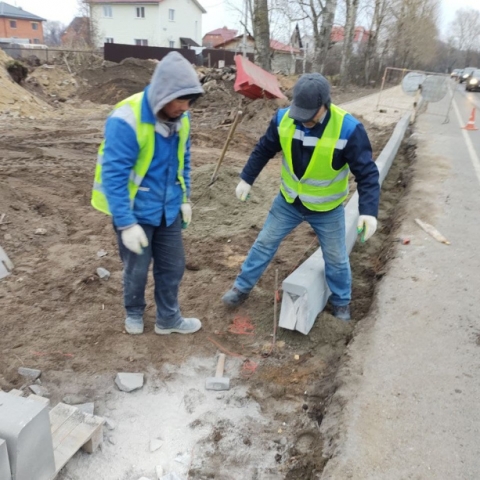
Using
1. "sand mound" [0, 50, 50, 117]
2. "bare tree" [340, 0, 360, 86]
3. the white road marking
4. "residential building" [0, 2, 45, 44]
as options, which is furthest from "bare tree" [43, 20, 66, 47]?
the white road marking

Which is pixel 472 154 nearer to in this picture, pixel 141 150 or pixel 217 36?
pixel 141 150

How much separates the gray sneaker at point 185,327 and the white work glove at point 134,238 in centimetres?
93

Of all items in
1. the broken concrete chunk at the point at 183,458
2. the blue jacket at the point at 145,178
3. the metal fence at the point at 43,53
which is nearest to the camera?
the broken concrete chunk at the point at 183,458

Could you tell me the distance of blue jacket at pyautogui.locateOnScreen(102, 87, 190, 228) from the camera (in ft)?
8.71

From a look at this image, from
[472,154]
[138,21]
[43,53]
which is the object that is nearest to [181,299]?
[472,154]

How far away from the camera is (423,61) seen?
70.3m

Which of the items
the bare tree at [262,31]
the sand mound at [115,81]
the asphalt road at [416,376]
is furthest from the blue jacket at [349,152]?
the sand mound at [115,81]

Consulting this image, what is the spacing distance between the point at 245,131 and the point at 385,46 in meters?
38.0

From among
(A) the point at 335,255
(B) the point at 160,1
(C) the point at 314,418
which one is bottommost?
(C) the point at 314,418

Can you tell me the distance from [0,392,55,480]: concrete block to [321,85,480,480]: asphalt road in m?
1.37

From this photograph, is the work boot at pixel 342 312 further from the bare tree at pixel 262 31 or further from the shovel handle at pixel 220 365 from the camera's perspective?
the bare tree at pixel 262 31

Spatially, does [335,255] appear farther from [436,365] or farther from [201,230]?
[201,230]

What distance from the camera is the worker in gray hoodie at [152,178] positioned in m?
2.64

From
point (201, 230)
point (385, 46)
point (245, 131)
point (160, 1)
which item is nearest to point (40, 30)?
point (160, 1)
